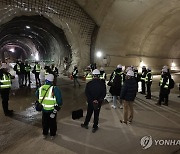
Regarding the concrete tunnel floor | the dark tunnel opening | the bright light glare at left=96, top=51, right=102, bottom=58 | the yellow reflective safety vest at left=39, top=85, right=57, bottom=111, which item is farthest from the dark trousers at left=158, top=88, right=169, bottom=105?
the dark tunnel opening

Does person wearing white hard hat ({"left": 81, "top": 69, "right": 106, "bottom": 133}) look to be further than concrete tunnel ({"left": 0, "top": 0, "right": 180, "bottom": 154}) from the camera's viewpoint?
Yes

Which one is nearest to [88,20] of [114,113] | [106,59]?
[106,59]

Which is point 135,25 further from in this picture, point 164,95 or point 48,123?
point 48,123

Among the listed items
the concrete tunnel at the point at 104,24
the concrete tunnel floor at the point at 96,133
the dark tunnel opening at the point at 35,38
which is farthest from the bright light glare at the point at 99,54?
the concrete tunnel floor at the point at 96,133

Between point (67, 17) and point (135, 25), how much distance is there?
18.2ft

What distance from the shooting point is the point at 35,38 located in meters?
25.5

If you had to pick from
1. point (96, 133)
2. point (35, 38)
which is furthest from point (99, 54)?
point (35, 38)

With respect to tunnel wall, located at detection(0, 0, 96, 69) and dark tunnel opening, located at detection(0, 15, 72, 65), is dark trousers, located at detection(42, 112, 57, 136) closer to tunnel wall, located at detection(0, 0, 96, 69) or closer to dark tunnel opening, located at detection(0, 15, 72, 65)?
tunnel wall, located at detection(0, 0, 96, 69)

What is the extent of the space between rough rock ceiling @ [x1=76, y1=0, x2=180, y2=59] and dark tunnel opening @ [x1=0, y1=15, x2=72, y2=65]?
9.90ft

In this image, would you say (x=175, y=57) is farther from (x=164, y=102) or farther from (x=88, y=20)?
(x=164, y=102)

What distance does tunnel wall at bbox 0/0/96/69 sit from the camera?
11.4 m

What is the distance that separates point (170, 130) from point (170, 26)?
14.4 meters

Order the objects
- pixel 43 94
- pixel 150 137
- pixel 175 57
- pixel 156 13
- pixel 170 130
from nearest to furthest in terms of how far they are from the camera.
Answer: pixel 43 94 < pixel 150 137 < pixel 170 130 < pixel 156 13 < pixel 175 57

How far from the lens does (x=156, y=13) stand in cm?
1534
